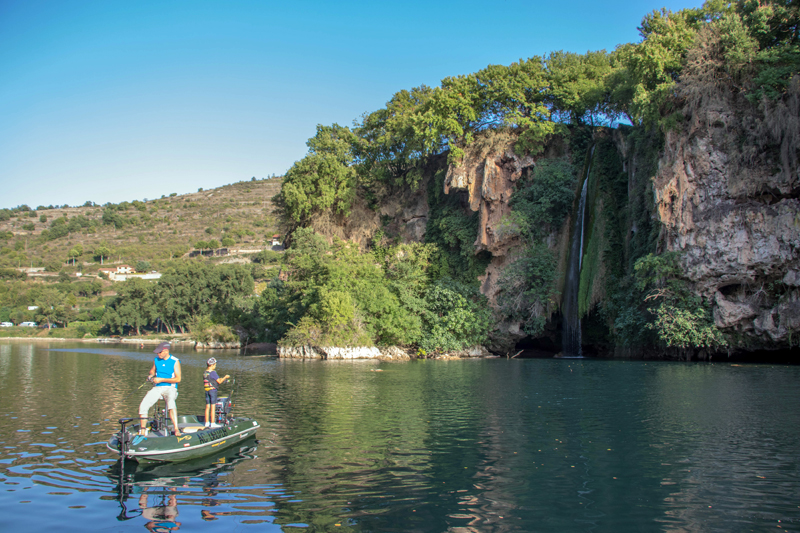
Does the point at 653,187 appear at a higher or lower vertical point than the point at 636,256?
higher

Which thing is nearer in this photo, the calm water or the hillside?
the calm water

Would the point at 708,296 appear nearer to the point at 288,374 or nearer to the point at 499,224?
the point at 499,224

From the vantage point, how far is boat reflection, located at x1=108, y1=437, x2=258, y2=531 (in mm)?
8445

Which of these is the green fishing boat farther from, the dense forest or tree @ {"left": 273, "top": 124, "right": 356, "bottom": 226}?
tree @ {"left": 273, "top": 124, "right": 356, "bottom": 226}

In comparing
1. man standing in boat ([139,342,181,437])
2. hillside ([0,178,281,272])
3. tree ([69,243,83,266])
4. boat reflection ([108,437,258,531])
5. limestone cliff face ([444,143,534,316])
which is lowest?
boat reflection ([108,437,258,531])

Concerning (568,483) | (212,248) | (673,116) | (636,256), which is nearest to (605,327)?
(636,256)

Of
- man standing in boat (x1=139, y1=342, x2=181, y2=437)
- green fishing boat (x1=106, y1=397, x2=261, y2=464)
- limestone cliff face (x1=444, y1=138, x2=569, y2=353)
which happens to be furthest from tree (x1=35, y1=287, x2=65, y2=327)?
man standing in boat (x1=139, y1=342, x2=181, y2=437)

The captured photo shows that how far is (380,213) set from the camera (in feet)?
177

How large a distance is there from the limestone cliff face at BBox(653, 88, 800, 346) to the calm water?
975cm

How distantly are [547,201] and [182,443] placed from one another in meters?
33.7

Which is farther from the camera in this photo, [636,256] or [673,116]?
[636,256]

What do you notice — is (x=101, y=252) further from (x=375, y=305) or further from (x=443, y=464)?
(x=443, y=464)

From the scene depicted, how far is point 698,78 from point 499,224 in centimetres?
1610

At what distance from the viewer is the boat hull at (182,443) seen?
10680mm
